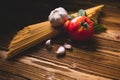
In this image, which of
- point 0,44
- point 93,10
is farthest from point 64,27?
point 0,44

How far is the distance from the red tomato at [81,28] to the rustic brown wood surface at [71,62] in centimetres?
4

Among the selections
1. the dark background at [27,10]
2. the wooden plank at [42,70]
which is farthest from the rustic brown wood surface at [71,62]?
the dark background at [27,10]

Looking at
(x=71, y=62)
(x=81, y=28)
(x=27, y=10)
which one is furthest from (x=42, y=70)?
(x=27, y=10)

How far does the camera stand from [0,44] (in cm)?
136

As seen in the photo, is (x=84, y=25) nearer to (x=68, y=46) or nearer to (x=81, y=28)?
(x=81, y=28)

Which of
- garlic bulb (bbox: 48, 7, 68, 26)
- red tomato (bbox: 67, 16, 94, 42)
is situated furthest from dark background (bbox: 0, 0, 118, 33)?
red tomato (bbox: 67, 16, 94, 42)

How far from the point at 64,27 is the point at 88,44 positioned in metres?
0.16

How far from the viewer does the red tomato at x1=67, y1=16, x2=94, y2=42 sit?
4.38 feet

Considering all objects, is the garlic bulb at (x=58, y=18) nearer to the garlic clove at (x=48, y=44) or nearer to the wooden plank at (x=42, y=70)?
the garlic clove at (x=48, y=44)

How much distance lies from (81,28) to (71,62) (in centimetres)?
20

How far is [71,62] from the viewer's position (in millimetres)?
1249

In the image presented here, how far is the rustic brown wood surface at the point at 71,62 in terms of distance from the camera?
117cm

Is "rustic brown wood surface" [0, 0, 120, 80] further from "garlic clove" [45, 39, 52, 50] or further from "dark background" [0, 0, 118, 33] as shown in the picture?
"dark background" [0, 0, 118, 33]

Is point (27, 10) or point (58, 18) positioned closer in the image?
point (58, 18)
